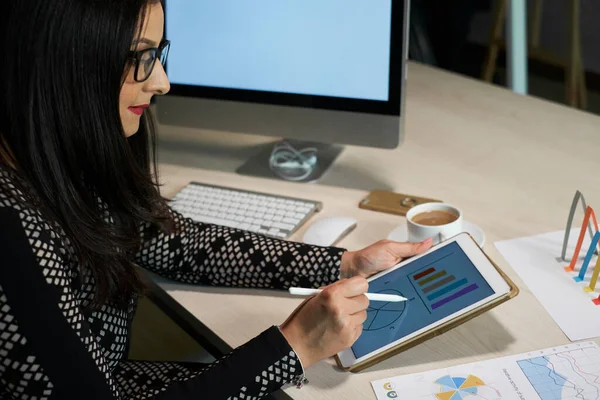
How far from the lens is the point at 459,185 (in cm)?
126

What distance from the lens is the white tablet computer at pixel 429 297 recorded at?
0.87m

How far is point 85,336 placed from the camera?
0.79m

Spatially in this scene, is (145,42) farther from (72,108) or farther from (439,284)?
(439,284)

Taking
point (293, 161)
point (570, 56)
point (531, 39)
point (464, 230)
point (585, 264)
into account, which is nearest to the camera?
point (585, 264)

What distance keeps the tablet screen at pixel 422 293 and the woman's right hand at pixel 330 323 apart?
0.03 meters

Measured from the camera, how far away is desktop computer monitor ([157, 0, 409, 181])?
1159 mm

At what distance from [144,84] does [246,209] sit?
0.39 meters

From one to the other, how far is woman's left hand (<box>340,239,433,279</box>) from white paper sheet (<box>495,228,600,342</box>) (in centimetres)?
15

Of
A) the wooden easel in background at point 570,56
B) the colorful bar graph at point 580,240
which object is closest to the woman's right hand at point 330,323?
the colorful bar graph at point 580,240

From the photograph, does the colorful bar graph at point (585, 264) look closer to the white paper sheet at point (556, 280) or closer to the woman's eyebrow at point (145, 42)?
the white paper sheet at point (556, 280)

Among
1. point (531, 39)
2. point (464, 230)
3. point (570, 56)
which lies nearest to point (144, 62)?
point (464, 230)

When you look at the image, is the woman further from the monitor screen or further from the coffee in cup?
the monitor screen

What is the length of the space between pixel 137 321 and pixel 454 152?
2.22 feet

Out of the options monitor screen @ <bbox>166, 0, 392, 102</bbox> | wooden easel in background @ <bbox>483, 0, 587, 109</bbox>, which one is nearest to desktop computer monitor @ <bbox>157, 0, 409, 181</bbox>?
monitor screen @ <bbox>166, 0, 392, 102</bbox>
